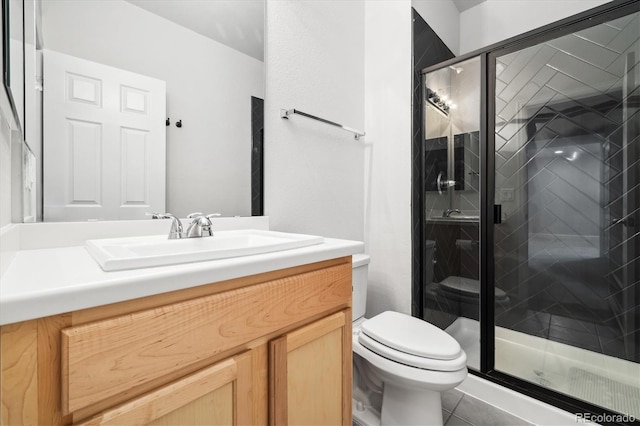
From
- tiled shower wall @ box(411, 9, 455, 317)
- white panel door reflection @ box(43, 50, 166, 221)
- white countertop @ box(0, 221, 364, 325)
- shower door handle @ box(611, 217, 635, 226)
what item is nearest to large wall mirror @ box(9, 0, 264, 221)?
white panel door reflection @ box(43, 50, 166, 221)

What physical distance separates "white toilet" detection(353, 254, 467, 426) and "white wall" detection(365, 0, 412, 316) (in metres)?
0.43

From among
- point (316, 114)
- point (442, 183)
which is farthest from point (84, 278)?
point (442, 183)

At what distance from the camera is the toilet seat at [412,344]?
1.09 metres

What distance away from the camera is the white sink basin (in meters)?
0.56

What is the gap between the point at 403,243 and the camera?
5.75 ft

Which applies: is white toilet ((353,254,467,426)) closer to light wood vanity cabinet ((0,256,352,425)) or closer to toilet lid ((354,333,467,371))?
toilet lid ((354,333,467,371))

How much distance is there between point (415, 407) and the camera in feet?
3.83

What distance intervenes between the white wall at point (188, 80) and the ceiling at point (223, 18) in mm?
30

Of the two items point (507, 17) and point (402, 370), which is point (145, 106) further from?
point (507, 17)

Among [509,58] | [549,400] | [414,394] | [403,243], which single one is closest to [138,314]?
[414,394]

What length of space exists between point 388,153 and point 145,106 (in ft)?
4.28

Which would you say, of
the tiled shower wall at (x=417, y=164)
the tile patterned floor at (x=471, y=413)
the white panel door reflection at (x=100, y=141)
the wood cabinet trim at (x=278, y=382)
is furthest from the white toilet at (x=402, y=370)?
the white panel door reflection at (x=100, y=141)

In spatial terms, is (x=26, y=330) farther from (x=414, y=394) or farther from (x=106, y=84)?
(x=414, y=394)

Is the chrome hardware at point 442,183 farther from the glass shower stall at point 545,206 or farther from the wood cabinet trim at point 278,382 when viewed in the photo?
the wood cabinet trim at point 278,382
